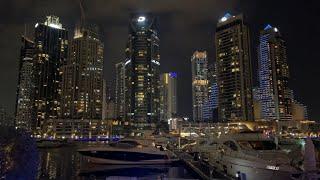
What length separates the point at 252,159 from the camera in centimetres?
2178

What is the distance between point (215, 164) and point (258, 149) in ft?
23.5

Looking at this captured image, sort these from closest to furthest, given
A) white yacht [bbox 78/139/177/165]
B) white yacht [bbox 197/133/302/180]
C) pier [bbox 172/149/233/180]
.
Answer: white yacht [bbox 197/133/302/180] < pier [bbox 172/149/233/180] < white yacht [bbox 78/139/177/165]

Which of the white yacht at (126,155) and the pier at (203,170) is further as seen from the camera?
the white yacht at (126,155)

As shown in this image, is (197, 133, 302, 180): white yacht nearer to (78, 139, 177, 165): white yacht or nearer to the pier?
the pier

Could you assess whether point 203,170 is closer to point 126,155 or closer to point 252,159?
point 252,159

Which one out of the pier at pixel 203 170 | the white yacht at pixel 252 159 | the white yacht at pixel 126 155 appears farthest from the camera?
the white yacht at pixel 126 155

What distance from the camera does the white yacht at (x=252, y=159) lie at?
1970 centimetres

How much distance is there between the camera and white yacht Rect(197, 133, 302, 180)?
1970 cm

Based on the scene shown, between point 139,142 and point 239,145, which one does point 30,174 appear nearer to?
point 239,145

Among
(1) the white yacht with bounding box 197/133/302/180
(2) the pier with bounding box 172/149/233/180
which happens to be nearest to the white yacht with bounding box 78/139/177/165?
(2) the pier with bounding box 172/149/233/180

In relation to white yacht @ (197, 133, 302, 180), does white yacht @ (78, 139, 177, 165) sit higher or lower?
lower

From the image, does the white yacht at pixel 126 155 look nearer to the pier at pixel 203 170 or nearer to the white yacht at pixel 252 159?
the pier at pixel 203 170

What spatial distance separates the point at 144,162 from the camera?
1485 inches

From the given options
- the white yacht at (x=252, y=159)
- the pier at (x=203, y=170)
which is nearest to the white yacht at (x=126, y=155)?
the pier at (x=203, y=170)
